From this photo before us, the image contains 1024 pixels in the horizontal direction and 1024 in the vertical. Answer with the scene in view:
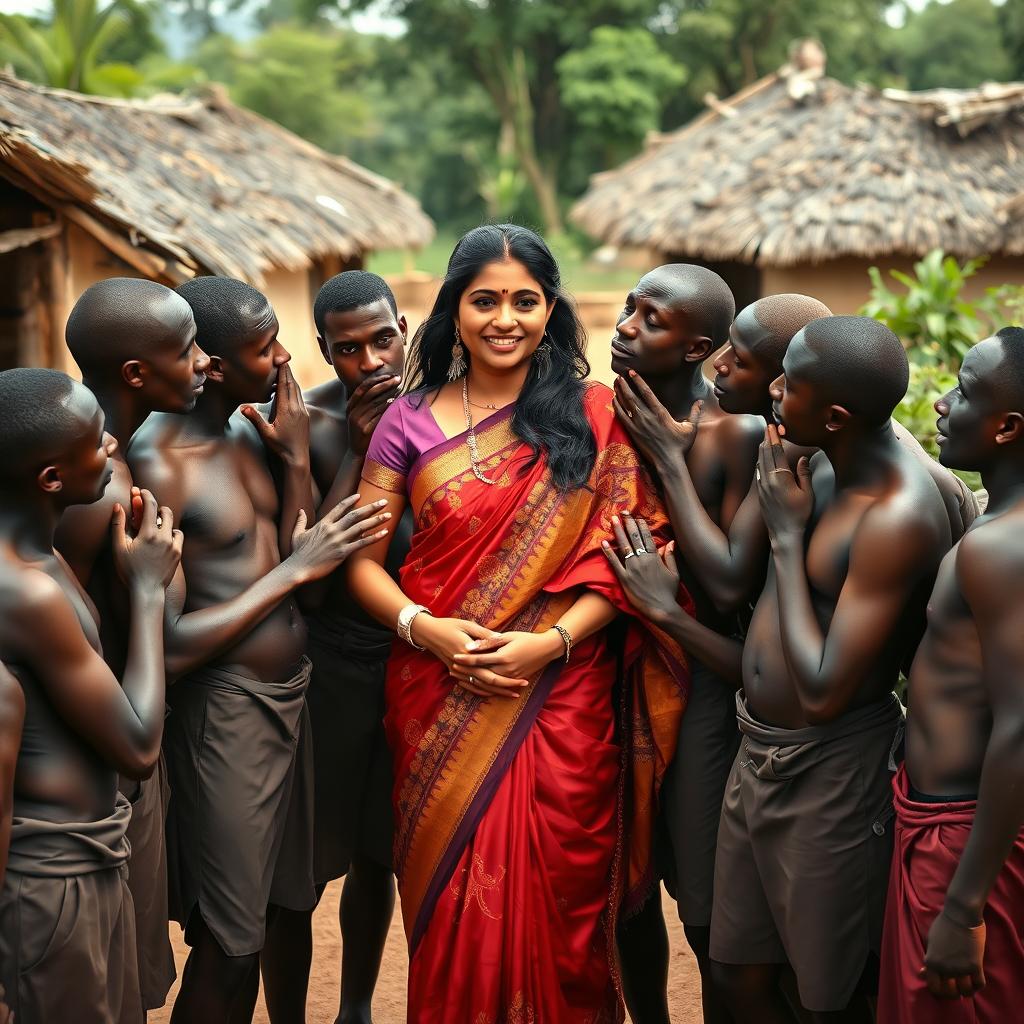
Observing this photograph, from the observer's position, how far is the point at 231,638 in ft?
9.99

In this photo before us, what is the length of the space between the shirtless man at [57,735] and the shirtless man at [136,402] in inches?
12.1

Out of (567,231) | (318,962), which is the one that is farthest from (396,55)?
(318,962)

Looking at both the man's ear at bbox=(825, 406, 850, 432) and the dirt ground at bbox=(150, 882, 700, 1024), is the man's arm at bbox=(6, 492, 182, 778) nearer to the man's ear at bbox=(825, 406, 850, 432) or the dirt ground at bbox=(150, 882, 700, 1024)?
the man's ear at bbox=(825, 406, 850, 432)

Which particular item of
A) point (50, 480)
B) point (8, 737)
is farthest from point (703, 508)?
point (8, 737)

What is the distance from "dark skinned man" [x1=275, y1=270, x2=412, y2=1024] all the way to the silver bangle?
1.00 ft

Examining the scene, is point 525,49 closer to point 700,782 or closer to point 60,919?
point 700,782

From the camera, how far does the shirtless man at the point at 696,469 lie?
324 cm

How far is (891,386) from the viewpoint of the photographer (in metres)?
2.75

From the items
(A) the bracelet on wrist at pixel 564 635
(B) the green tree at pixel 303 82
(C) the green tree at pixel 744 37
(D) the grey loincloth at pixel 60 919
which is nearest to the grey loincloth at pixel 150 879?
(D) the grey loincloth at pixel 60 919

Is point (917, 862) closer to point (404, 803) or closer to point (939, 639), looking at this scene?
point (939, 639)

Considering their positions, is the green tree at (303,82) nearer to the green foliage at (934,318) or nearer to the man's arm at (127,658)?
the green foliage at (934,318)

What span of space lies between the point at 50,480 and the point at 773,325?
1.68 meters

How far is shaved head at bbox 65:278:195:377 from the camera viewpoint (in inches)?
116

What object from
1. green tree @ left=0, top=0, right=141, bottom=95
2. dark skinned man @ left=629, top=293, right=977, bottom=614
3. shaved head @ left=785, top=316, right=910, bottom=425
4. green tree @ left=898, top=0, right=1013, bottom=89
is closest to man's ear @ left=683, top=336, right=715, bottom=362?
dark skinned man @ left=629, top=293, right=977, bottom=614
